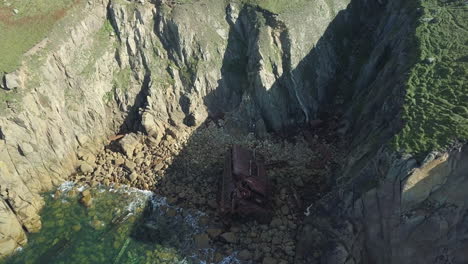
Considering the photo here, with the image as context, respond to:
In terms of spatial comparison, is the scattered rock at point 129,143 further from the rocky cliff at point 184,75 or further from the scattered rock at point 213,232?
the scattered rock at point 213,232

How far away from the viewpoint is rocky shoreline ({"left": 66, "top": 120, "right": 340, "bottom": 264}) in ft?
88.3

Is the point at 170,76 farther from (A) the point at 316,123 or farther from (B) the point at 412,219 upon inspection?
(B) the point at 412,219

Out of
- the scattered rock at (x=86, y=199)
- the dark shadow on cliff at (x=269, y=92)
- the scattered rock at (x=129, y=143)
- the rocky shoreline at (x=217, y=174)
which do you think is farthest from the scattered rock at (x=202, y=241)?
the scattered rock at (x=129, y=143)

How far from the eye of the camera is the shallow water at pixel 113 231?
26.5 meters

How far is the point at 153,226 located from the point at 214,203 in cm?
491

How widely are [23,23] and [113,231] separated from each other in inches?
848

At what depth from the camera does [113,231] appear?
28.3 metres

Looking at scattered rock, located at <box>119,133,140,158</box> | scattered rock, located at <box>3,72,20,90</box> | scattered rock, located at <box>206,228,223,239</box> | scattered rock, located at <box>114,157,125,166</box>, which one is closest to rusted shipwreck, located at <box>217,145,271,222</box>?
scattered rock, located at <box>206,228,223,239</box>

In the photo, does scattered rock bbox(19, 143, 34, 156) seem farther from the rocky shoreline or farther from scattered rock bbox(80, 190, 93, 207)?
scattered rock bbox(80, 190, 93, 207)

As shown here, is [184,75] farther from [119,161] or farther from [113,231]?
[113,231]

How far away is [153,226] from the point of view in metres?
28.5

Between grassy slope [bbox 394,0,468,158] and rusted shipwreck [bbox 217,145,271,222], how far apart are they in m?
10.5

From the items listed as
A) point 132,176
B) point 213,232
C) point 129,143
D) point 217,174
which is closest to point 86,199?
point 132,176

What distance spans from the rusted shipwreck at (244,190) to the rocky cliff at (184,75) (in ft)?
20.0
